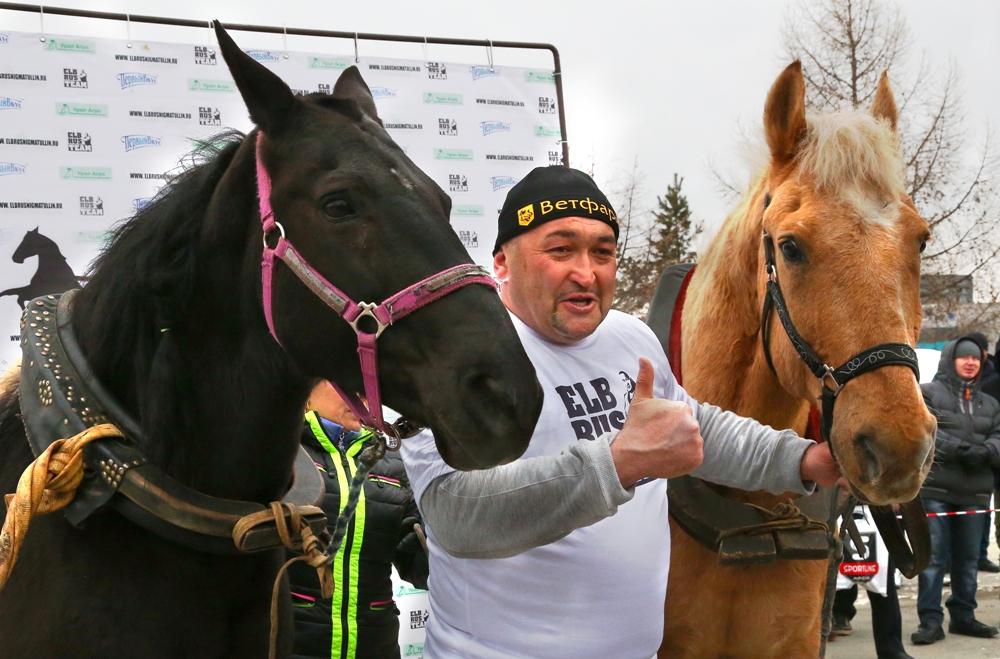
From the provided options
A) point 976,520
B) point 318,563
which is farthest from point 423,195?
point 976,520

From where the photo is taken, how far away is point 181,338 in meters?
1.75

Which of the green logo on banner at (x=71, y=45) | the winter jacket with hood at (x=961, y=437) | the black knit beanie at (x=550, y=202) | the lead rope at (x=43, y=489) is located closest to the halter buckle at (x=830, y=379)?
the black knit beanie at (x=550, y=202)

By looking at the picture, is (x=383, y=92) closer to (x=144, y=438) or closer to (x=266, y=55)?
(x=266, y=55)

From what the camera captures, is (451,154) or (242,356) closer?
(242,356)

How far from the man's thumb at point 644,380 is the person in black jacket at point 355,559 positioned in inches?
56.3

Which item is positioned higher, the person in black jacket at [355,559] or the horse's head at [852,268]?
the horse's head at [852,268]

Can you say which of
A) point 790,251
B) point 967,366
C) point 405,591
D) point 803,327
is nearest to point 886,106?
point 790,251

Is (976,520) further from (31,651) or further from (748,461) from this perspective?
(31,651)

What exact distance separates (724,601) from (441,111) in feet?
11.5

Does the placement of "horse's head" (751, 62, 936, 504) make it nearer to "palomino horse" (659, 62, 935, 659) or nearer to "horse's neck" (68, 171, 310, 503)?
"palomino horse" (659, 62, 935, 659)

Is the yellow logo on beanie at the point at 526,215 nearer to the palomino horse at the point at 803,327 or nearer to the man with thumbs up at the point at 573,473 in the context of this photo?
the man with thumbs up at the point at 573,473

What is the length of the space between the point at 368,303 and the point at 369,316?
0.02 meters

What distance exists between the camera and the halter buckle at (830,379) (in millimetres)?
2240

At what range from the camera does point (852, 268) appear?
225cm
